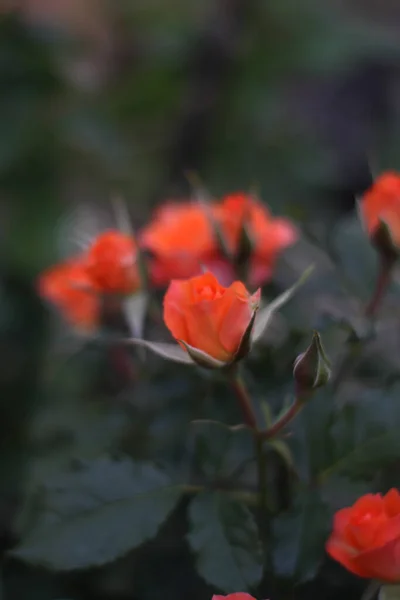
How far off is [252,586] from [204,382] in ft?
0.67

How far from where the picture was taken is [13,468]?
40.8 inches

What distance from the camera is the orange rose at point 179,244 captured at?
0.58m

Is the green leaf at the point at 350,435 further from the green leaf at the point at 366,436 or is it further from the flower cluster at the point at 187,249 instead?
the flower cluster at the point at 187,249

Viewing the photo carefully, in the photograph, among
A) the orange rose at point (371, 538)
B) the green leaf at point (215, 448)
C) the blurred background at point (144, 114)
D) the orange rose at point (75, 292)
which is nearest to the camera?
the orange rose at point (371, 538)

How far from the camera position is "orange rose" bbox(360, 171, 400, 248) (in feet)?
1.69

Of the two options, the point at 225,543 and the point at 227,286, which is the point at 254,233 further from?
the point at 225,543

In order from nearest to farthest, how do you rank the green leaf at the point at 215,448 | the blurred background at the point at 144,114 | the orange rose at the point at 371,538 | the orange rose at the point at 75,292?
the orange rose at the point at 371,538, the green leaf at the point at 215,448, the orange rose at the point at 75,292, the blurred background at the point at 144,114

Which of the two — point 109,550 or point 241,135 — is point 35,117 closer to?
point 241,135

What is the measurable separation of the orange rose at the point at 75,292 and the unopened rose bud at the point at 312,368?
0.73 feet

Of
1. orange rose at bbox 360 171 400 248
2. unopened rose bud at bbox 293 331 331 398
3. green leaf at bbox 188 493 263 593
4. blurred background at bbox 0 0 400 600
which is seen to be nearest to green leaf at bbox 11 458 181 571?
green leaf at bbox 188 493 263 593

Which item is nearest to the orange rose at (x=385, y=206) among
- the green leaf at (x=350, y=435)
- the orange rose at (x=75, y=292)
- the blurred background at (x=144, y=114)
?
the green leaf at (x=350, y=435)

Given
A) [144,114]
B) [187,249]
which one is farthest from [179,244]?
[144,114]

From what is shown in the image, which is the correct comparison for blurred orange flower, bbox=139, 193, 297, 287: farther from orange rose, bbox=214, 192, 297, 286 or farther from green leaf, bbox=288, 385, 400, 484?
green leaf, bbox=288, 385, 400, 484

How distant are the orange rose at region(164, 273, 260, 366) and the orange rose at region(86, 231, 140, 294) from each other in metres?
0.13
